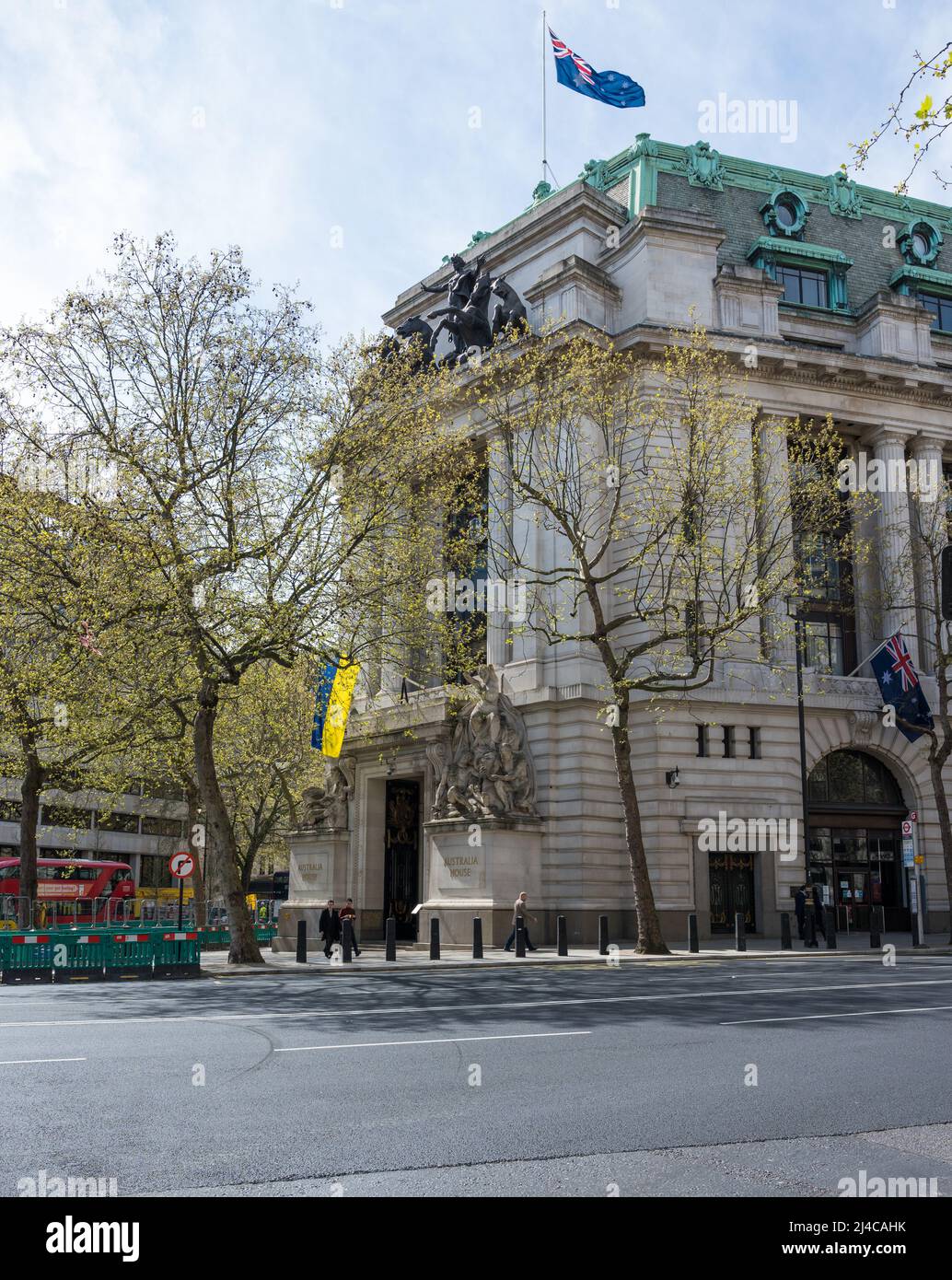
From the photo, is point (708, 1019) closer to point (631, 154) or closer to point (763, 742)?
point (763, 742)

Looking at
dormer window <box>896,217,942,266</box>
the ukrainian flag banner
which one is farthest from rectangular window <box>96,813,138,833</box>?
dormer window <box>896,217,942,266</box>

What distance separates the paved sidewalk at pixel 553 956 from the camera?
24672 millimetres

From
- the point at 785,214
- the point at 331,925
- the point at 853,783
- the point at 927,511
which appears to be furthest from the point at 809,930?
the point at 785,214

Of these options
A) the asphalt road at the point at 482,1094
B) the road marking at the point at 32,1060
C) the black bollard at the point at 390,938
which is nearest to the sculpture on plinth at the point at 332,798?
the black bollard at the point at 390,938

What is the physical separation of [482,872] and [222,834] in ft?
29.5

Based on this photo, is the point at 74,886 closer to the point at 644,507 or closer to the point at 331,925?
the point at 331,925

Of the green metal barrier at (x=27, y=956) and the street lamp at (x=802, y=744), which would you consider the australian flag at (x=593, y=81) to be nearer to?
the street lamp at (x=802, y=744)

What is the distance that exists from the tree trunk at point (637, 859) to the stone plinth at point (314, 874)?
46.3 ft

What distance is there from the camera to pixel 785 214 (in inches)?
1731

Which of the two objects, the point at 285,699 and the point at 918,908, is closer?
the point at 918,908

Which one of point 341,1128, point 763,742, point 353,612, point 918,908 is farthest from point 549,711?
point 341,1128

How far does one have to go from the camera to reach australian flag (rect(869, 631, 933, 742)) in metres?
35.6

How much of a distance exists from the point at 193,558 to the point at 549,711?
13521mm
